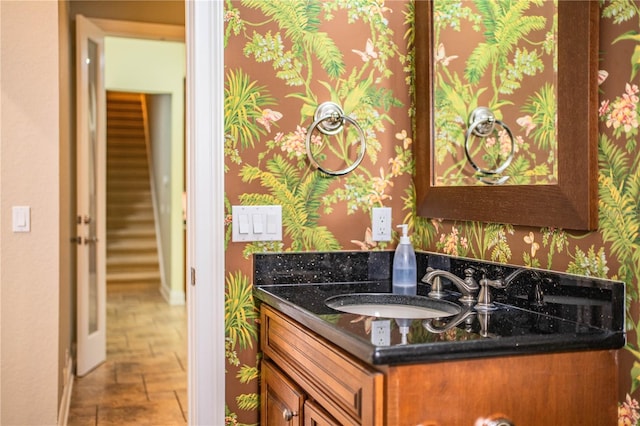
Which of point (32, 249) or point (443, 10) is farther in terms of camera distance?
point (32, 249)

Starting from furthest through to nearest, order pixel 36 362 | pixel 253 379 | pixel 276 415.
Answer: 1. pixel 36 362
2. pixel 253 379
3. pixel 276 415

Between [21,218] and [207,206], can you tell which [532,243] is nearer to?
[207,206]

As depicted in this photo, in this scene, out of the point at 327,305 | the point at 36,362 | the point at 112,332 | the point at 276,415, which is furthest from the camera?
the point at 112,332

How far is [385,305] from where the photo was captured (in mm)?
1994

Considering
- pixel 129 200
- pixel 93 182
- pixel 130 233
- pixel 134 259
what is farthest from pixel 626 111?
pixel 129 200

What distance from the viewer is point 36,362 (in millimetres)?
2951

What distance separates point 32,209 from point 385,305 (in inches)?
71.3

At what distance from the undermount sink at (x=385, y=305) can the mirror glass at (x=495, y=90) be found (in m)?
0.42

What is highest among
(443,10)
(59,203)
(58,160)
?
(443,10)

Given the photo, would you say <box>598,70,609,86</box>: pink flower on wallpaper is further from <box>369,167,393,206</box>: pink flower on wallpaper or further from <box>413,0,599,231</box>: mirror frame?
<box>369,167,393,206</box>: pink flower on wallpaper

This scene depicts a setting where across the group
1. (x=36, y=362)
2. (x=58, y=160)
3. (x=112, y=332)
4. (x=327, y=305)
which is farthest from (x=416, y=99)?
(x=112, y=332)

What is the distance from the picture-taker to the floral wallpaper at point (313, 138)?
7.12 feet

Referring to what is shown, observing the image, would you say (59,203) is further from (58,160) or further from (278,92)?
(278,92)

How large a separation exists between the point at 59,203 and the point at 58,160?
0.20 m
